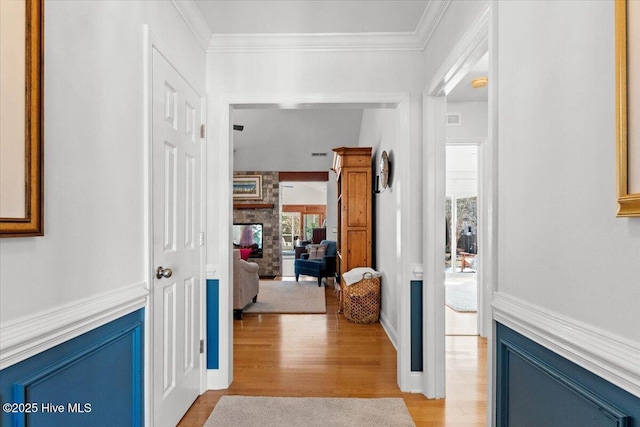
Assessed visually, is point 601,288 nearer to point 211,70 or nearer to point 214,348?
point 214,348

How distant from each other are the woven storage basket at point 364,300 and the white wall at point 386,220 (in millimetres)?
96

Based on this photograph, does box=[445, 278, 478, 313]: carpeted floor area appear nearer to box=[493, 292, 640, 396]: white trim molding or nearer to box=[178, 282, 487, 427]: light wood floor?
box=[178, 282, 487, 427]: light wood floor

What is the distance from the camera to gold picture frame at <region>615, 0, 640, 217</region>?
2.75 ft

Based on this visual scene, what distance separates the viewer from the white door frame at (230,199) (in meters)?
2.71

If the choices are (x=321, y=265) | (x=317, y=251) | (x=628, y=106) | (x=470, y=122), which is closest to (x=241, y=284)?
(x=321, y=265)

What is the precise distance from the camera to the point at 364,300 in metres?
4.42

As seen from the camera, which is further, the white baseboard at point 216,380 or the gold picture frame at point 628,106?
the white baseboard at point 216,380

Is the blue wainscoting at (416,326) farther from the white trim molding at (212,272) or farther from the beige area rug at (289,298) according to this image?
the beige area rug at (289,298)

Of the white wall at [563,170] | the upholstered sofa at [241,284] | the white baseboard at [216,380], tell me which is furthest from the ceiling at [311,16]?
→ the upholstered sofa at [241,284]

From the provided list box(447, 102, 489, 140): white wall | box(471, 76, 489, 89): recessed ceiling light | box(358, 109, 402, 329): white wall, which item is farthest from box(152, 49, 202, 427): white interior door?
box(447, 102, 489, 140): white wall

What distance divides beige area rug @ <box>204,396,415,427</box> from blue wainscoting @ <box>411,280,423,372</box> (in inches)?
11.8

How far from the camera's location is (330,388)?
2.71 m

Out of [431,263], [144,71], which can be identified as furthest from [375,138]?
[144,71]

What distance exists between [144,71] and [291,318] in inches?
138
